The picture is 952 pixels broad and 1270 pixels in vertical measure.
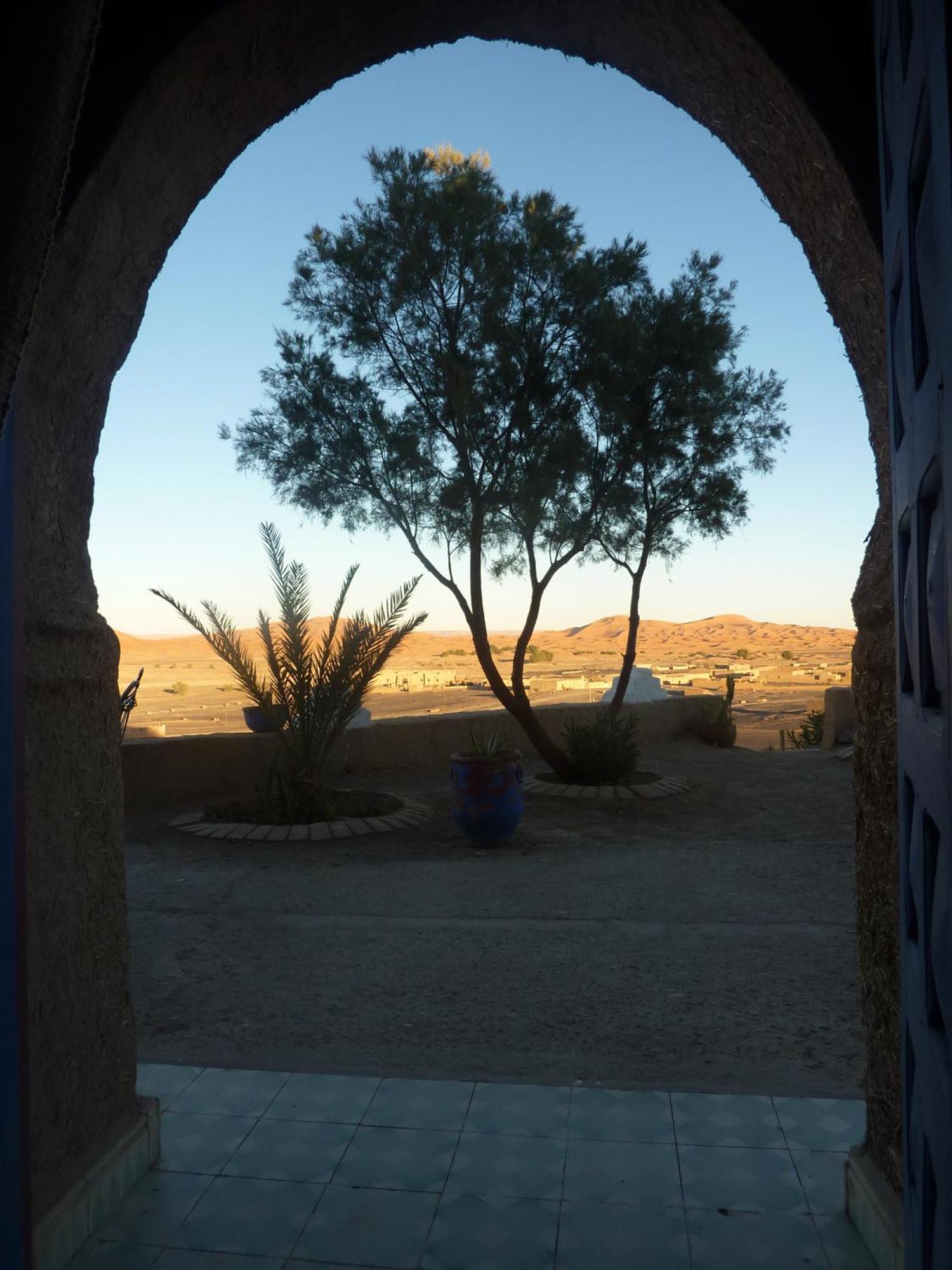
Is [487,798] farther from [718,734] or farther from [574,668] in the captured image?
[574,668]

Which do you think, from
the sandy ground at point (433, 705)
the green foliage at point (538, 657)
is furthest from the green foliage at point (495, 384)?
the green foliage at point (538, 657)

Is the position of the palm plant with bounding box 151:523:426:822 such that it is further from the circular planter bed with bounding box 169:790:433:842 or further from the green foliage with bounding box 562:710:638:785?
the green foliage with bounding box 562:710:638:785

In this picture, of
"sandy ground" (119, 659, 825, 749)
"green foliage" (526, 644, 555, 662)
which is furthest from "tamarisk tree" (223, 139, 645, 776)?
"green foliage" (526, 644, 555, 662)

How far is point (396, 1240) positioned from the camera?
2.35 m

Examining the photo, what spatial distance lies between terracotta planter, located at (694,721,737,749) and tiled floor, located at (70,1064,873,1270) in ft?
35.0

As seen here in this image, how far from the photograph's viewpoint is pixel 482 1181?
2.60m

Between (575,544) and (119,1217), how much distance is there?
9.08m

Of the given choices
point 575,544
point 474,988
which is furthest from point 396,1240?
point 575,544

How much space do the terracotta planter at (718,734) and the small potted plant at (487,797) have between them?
632 cm

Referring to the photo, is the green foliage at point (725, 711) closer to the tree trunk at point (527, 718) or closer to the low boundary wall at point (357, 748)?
the low boundary wall at point (357, 748)

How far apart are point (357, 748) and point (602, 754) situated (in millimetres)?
2640

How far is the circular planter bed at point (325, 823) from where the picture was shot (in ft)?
26.6

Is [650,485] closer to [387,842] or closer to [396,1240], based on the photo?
[387,842]

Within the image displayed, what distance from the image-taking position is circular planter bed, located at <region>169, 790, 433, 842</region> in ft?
26.6
